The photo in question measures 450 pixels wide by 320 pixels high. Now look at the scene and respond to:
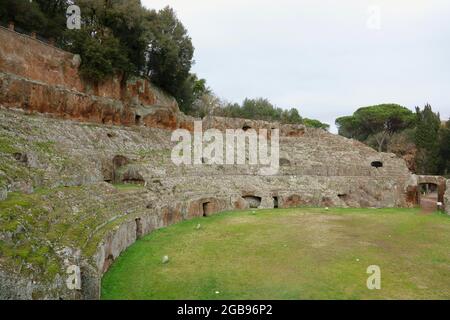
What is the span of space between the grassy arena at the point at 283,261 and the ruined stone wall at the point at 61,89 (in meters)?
9.79

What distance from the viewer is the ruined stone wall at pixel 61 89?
17.0 meters

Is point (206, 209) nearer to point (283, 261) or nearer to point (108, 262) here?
point (283, 261)

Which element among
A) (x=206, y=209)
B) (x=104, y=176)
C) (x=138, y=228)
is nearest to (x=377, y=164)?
(x=206, y=209)

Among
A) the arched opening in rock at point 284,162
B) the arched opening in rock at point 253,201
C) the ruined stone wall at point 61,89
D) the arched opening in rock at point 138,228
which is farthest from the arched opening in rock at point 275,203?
the arched opening in rock at point 138,228

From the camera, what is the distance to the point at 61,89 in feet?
62.9

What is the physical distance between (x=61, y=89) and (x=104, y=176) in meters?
6.01

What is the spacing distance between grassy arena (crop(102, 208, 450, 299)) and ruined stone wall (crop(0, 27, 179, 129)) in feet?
32.1

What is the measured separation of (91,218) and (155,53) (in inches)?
931

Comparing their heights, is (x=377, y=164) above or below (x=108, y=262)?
above

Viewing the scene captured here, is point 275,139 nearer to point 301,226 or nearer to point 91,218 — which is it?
point 301,226

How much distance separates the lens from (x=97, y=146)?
18188 mm

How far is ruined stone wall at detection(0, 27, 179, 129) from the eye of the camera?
1700 cm

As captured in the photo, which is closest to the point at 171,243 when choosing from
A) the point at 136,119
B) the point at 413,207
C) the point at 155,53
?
the point at 136,119
